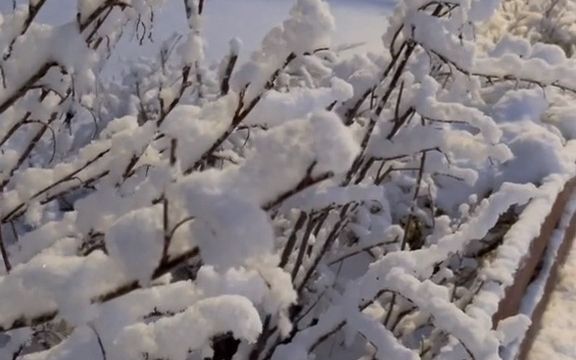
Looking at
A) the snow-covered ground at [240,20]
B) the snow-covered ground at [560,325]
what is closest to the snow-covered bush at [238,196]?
the snow-covered ground at [560,325]

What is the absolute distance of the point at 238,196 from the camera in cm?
110

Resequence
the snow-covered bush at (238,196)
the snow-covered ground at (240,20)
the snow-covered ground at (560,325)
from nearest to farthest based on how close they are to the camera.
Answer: the snow-covered bush at (238,196) < the snow-covered ground at (560,325) < the snow-covered ground at (240,20)

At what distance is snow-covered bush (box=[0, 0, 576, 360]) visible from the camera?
3.77 ft

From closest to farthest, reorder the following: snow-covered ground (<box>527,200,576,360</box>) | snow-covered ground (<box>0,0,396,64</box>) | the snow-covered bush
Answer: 1. the snow-covered bush
2. snow-covered ground (<box>527,200,576,360</box>)
3. snow-covered ground (<box>0,0,396,64</box>)

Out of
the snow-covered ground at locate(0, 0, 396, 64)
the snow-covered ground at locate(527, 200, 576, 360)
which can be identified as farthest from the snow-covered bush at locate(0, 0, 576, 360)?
the snow-covered ground at locate(0, 0, 396, 64)

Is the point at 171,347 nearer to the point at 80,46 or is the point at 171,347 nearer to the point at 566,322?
the point at 80,46

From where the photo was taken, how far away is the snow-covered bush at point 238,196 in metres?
1.15

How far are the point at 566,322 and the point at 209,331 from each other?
8.34ft

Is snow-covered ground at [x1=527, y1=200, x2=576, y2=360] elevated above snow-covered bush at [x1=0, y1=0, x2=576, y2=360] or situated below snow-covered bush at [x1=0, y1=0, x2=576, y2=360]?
below

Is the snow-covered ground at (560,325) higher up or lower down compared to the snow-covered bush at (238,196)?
lower down

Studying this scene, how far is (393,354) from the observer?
217 centimetres

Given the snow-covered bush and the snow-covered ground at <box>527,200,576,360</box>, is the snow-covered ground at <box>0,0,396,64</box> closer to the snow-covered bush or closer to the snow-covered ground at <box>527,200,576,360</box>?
the snow-covered bush

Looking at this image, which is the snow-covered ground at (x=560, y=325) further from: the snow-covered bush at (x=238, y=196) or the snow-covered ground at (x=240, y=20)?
the snow-covered ground at (x=240, y=20)

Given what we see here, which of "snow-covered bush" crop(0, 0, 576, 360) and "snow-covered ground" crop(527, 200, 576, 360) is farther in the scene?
"snow-covered ground" crop(527, 200, 576, 360)
